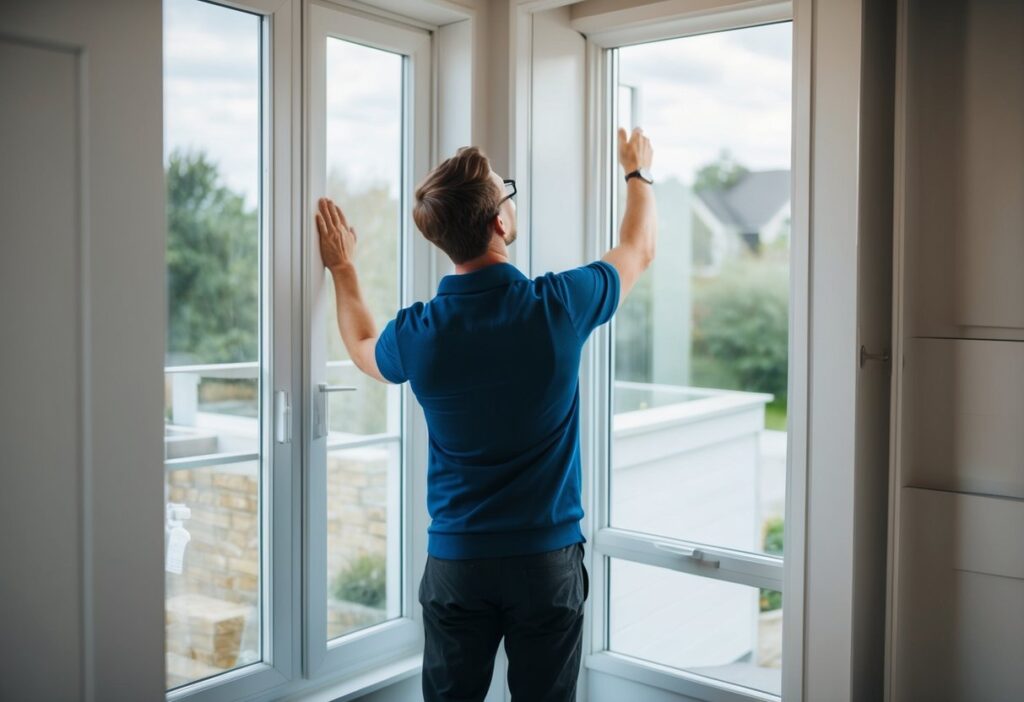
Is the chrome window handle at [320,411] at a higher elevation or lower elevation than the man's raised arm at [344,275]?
lower

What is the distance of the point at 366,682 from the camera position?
217cm

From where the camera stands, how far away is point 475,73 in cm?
228

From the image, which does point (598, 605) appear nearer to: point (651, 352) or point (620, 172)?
point (651, 352)

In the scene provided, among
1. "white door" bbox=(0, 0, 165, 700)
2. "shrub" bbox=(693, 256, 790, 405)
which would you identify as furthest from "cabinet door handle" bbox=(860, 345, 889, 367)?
"white door" bbox=(0, 0, 165, 700)

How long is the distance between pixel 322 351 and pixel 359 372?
15 centimetres

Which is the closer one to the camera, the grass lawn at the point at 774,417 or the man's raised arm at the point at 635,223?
the man's raised arm at the point at 635,223

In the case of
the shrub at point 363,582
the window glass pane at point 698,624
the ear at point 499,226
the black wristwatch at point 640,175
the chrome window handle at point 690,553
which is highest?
the black wristwatch at point 640,175

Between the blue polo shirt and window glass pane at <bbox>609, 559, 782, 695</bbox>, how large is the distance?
69 centimetres

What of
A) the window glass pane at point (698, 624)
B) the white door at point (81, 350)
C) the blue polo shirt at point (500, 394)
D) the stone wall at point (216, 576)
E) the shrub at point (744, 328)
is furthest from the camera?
the shrub at point (744, 328)

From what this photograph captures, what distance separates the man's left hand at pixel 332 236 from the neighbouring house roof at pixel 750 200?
184 centimetres

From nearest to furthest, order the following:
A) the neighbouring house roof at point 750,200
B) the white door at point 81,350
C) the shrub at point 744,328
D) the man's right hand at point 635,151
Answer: the white door at point 81,350 → the man's right hand at point 635,151 → the shrub at point 744,328 → the neighbouring house roof at point 750,200

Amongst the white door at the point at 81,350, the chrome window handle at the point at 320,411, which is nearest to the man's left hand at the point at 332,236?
the chrome window handle at the point at 320,411

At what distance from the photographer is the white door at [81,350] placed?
1.47 metres

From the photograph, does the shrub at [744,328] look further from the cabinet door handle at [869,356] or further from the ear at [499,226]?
the ear at [499,226]
